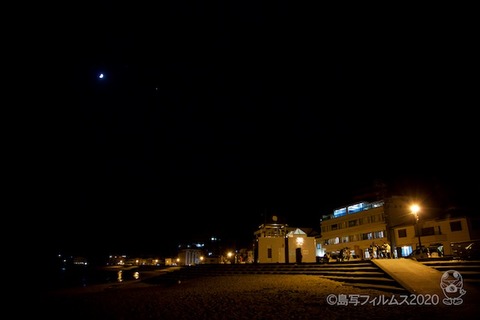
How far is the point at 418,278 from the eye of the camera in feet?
A: 39.5

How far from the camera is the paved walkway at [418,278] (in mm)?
10180

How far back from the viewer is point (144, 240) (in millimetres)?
132875

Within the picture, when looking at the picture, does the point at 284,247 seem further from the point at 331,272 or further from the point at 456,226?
the point at 456,226

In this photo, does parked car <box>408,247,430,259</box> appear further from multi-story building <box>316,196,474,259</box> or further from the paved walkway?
multi-story building <box>316,196,474,259</box>

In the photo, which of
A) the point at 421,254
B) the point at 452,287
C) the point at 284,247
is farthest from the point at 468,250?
the point at 284,247

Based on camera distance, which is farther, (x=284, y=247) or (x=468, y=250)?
(x=284, y=247)

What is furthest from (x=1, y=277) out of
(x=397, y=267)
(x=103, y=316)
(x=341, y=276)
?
(x=397, y=267)

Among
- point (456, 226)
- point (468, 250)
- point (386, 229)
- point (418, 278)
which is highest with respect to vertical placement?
point (386, 229)

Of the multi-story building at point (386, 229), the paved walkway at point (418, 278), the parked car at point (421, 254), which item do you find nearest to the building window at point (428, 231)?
the multi-story building at point (386, 229)

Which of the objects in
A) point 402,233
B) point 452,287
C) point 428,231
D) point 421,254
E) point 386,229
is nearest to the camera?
point 452,287

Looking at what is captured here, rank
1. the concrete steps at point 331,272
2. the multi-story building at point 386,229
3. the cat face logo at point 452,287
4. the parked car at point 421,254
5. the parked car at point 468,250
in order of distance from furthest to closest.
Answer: the multi-story building at point 386,229, the parked car at point 421,254, the parked car at point 468,250, the concrete steps at point 331,272, the cat face logo at point 452,287

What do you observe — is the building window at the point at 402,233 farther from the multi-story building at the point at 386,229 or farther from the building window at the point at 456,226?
the building window at the point at 456,226

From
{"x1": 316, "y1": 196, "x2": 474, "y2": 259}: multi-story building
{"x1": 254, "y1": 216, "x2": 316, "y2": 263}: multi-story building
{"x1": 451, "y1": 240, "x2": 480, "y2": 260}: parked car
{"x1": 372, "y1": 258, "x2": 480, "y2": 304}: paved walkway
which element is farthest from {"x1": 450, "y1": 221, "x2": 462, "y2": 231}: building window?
{"x1": 372, "y1": 258, "x2": 480, "y2": 304}: paved walkway

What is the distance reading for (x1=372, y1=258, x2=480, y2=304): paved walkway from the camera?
10.2 m
